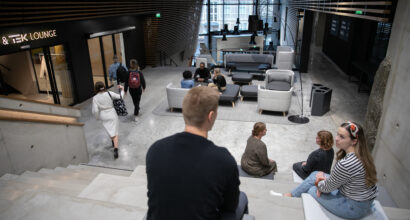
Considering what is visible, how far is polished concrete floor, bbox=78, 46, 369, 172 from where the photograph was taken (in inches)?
235

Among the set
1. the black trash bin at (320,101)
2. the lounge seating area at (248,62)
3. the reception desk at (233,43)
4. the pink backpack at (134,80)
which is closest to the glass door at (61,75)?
the pink backpack at (134,80)

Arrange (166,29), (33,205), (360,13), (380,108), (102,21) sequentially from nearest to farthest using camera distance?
(33,205), (380,108), (360,13), (102,21), (166,29)

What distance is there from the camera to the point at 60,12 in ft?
26.0

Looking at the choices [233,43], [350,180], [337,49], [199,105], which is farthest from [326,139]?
[233,43]

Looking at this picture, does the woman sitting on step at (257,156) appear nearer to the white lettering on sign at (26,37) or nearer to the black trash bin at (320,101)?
the black trash bin at (320,101)

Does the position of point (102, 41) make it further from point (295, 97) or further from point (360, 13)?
point (360, 13)

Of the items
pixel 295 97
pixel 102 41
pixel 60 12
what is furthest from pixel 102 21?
pixel 295 97

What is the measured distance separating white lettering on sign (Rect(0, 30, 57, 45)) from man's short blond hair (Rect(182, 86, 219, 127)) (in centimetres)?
661

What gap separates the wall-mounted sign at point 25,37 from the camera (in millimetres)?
6484

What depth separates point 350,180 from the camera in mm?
2590

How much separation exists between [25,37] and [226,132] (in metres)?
5.26

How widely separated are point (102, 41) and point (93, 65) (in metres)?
0.95

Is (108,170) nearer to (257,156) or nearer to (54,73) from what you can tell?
(257,156)

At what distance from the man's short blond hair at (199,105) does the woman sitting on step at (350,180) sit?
158 cm
